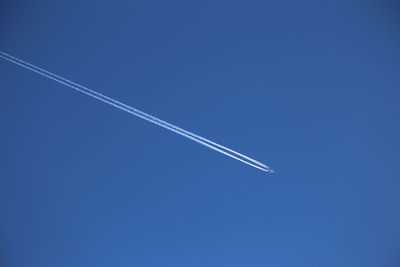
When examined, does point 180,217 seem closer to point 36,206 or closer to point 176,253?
point 176,253

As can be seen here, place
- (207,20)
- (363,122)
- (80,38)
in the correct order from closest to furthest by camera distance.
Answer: (363,122), (207,20), (80,38)

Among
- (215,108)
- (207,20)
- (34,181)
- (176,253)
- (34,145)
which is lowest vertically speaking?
(176,253)

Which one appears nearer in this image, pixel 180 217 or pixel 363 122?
pixel 363 122

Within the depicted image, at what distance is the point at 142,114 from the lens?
1691 mm

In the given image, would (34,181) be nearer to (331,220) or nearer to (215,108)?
(215,108)

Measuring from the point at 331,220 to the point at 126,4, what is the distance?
175cm

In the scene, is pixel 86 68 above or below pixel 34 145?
above

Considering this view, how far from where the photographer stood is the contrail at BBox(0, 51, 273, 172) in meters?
1.61

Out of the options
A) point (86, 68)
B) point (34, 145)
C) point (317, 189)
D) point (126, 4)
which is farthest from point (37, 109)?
point (317, 189)

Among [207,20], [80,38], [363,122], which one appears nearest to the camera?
[363,122]

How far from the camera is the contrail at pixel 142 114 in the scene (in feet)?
5.29

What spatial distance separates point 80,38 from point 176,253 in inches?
56.9

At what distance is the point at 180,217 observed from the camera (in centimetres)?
166

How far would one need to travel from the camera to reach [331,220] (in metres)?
1.56
